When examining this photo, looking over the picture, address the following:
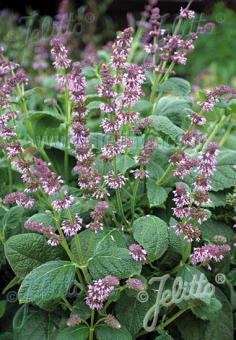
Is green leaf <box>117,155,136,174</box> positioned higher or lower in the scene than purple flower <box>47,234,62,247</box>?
higher

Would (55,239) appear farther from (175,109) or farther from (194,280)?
(175,109)

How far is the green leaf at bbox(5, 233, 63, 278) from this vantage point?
110cm

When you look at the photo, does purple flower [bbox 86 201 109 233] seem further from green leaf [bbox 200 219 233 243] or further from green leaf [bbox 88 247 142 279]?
green leaf [bbox 200 219 233 243]

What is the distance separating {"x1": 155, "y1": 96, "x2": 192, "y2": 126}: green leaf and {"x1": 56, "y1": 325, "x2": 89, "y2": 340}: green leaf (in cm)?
62

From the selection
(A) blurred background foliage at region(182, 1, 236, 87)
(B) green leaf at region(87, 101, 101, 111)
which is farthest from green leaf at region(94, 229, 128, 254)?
(A) blurred background foliage at region(182, 1, 236, 87)

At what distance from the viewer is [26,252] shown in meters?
1.12

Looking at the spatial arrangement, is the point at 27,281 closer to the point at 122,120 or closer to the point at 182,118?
the point at 122,120

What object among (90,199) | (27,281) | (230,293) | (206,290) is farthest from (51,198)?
(230,293)

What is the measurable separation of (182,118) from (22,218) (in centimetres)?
48

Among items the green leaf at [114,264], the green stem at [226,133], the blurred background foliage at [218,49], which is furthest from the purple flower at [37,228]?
the blurred background foliage at [218,49]

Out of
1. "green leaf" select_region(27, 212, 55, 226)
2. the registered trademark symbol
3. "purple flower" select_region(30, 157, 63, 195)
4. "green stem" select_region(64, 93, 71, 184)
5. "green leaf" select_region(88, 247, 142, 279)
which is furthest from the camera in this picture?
"green stem" select_region(64, 93, 71, 184)

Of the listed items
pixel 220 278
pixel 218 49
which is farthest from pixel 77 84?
pixel 218 49

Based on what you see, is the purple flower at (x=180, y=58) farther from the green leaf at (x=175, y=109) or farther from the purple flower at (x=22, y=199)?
the purple flower at (x=22, y=199)

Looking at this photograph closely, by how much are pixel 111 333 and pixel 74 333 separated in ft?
0.23
